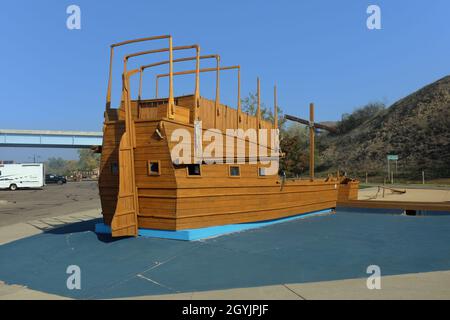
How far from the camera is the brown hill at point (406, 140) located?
5203cm

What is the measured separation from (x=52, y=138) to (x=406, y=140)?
220ft

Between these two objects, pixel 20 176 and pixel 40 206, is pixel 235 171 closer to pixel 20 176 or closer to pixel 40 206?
pixel 40 206

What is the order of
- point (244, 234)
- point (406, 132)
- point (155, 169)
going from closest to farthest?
point (155, 169) < point (244, 234) < point (406, 132)

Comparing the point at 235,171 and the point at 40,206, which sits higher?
the point at 235,171

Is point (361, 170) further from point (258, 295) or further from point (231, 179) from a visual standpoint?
point (258, 295)

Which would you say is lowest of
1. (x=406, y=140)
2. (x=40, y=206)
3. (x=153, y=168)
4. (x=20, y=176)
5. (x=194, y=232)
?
(x=40, y=206)

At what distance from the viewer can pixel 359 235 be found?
1057cm

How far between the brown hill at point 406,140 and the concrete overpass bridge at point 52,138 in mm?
47375

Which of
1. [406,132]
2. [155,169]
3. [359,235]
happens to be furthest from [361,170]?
[155,169]

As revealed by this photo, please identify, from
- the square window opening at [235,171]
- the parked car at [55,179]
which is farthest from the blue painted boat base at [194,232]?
the parked car at [55,179]

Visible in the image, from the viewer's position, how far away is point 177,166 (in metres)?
9.21

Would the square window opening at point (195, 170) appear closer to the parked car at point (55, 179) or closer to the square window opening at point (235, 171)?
the square window opening at point (235, 171)

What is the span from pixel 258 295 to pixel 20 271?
17.8 ft

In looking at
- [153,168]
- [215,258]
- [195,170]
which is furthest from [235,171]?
[215,258]
